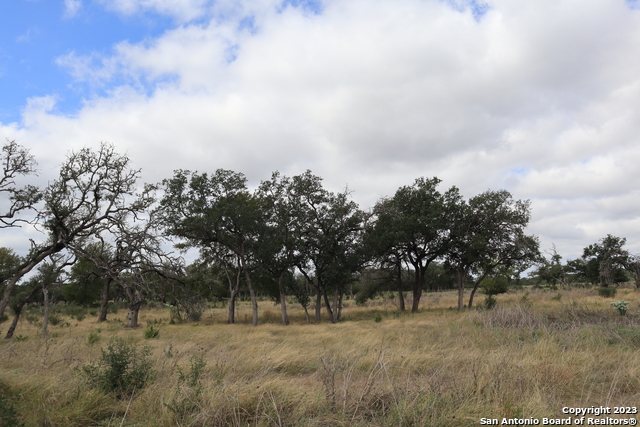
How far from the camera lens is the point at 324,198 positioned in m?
24.6

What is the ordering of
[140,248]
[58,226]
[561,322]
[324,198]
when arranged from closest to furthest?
[561,322] < [58,226] < [140,248] < [324,198]

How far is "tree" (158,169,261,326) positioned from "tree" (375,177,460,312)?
30.3 ft

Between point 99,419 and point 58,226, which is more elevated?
point 58,226

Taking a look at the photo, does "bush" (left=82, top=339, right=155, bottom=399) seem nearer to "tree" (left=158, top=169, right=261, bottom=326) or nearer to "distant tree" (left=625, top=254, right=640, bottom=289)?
"tree" (left=158, top=169, right=261, bottom=326)

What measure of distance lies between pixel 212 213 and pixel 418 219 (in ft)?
44.5

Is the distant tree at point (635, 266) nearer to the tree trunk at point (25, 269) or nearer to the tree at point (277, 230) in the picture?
the tree at point (277, 230)

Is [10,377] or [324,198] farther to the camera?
[324,198]

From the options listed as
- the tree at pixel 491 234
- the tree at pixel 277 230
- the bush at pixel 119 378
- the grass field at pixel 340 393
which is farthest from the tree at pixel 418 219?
the bush at pixel 119 378

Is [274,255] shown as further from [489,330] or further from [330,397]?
[330,397]

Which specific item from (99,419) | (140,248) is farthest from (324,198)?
(99,419)

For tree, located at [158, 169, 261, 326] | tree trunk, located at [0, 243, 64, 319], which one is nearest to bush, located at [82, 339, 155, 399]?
tree trunk, located at [0, 243, 64, 319]

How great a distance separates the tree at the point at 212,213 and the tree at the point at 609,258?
3209 cm

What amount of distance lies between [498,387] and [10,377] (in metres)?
7.66

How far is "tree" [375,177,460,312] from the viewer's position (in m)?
24.6
